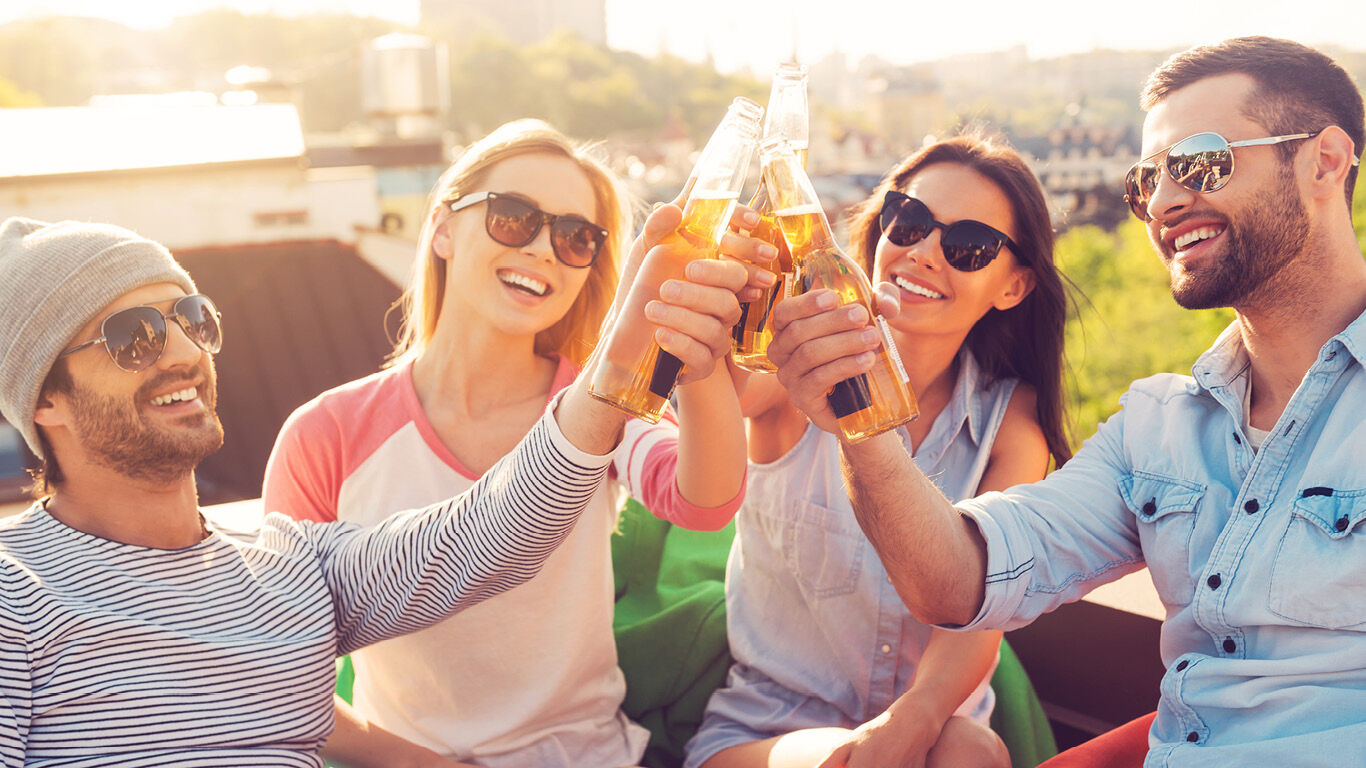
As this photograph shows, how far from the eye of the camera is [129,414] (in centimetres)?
189

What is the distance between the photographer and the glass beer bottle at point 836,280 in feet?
5.47

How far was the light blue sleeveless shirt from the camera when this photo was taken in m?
2.49

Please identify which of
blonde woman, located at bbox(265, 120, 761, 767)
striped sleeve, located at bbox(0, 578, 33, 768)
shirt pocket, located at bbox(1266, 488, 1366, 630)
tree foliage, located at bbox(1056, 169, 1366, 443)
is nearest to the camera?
striped sleeve, located at bbox(0, 578, 33, 768)

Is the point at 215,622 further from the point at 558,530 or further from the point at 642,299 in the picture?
the point at 642,299

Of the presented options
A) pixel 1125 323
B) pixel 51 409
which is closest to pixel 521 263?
pixel 51 409

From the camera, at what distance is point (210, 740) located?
1797mm

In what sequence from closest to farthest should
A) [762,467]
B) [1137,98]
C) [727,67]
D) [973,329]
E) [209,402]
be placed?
[209,402]
[1137,98]
[762,467]
[973,329]
[727,67]

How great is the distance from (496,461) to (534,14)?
11220cm

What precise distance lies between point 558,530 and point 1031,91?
2130 inches

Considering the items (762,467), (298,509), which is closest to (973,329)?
(762,467)

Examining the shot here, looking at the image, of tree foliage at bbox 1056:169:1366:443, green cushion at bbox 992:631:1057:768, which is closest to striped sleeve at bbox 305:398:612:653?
green cushion at bbox 992:631:1057:768

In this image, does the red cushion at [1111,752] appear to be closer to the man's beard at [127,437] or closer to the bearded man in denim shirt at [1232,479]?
the bearded man in denim shirt at [1232,479]

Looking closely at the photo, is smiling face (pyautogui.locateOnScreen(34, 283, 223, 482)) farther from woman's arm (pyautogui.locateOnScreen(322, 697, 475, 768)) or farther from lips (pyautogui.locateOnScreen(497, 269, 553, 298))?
lips (pyautogui.locateOnScreen(497, 269, 553, 298))

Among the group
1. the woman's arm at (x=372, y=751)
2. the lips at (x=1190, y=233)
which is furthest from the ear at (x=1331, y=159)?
the woman's arm at (x=372, y=751)
